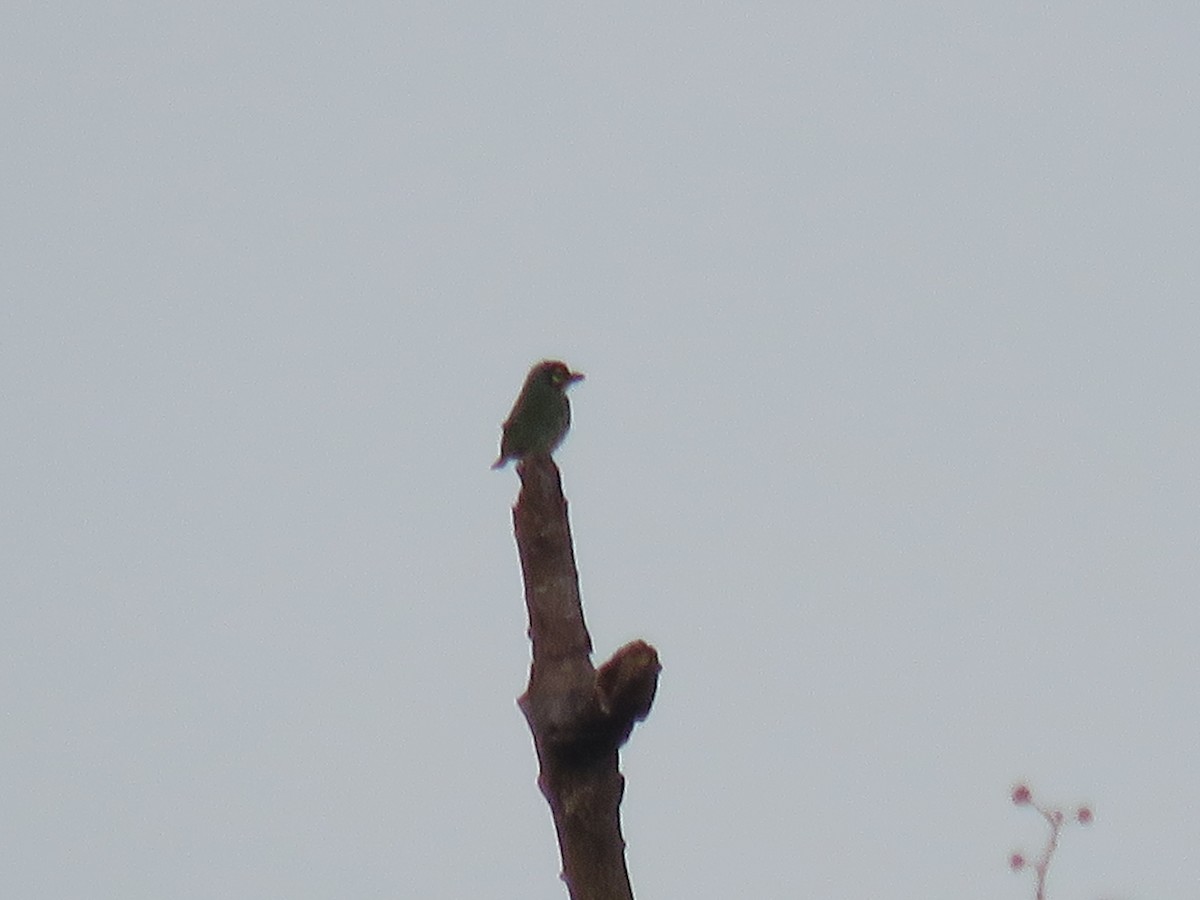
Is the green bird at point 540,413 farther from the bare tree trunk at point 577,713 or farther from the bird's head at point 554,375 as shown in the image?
the bare tree trunk at point 577,713

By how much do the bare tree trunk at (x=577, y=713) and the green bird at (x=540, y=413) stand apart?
0.94 meters

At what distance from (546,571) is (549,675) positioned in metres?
0.28

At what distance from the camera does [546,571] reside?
397 centimetres

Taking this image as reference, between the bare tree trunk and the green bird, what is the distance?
94 cm

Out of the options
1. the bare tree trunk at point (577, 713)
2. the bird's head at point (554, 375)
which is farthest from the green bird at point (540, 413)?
the bare tree trunk at point (577, 713)

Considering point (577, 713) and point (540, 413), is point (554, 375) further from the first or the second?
point (577, 713)

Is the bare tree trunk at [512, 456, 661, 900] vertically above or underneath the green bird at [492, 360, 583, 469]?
underneath

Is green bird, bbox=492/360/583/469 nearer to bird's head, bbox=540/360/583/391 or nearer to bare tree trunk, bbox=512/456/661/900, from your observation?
bird's head, bbox=540/360/583/391

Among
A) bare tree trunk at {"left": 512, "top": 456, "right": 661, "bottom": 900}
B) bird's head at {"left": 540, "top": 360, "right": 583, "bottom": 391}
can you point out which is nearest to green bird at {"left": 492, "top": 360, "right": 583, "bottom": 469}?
bird's head at {"left": 540, "top": 360, "right": 583, "bottom": 391}

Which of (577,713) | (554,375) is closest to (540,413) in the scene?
(554,375)

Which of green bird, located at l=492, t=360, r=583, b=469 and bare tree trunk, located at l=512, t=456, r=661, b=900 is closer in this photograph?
bare tree trunk, located at l=512, t=456, r=661, b=900

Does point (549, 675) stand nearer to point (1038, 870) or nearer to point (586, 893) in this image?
point (586, 893)

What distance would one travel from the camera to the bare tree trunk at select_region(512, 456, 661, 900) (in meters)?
3.58

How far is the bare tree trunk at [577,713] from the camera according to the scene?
358 centimetres
